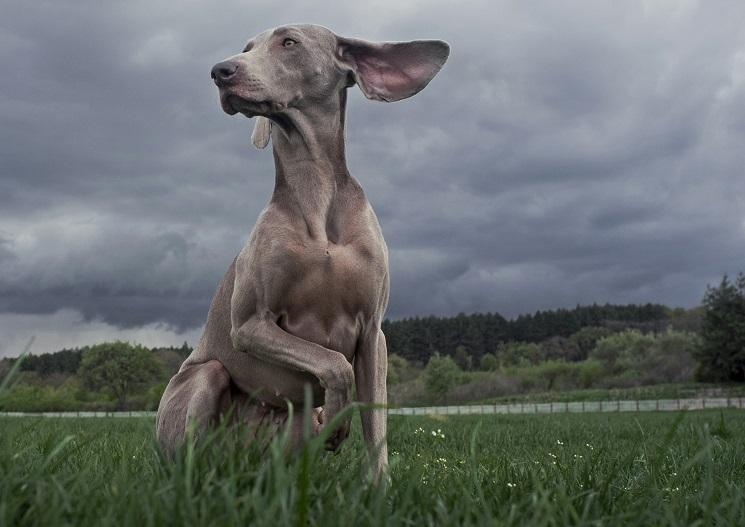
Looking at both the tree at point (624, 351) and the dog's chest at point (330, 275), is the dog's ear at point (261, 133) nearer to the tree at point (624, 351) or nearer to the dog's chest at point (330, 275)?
the dog's chest at point (330, 275)

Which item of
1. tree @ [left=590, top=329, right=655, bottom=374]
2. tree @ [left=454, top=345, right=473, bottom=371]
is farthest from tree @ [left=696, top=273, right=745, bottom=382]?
tree @ [left=454, top=345, right=473, bottom=371]

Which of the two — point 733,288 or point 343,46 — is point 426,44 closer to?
point 343,46

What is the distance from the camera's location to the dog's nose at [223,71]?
4473 mm

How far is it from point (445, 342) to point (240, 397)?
130523 millimetres

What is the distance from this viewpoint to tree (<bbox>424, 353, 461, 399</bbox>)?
76125mm

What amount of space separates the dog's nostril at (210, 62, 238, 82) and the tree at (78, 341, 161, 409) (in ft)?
269

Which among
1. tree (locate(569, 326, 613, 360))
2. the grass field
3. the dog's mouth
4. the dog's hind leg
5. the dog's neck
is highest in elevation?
tree (locate(569, 326, 613, 360))

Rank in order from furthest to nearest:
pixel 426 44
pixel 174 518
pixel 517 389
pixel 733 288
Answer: pixel 517 389, pixel 733 288, pixel 426 44, pixel 174 518

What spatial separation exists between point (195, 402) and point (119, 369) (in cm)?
8152

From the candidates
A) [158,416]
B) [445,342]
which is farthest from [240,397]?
[445,342]

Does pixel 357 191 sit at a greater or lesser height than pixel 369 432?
greater

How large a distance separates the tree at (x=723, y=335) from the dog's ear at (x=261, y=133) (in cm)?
6559

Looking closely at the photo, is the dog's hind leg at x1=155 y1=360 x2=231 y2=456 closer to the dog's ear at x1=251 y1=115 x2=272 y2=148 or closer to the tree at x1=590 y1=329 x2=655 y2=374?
the dog's ear at x1=251 y1=115 x2=272 y2=148

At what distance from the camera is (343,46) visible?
199 inches
